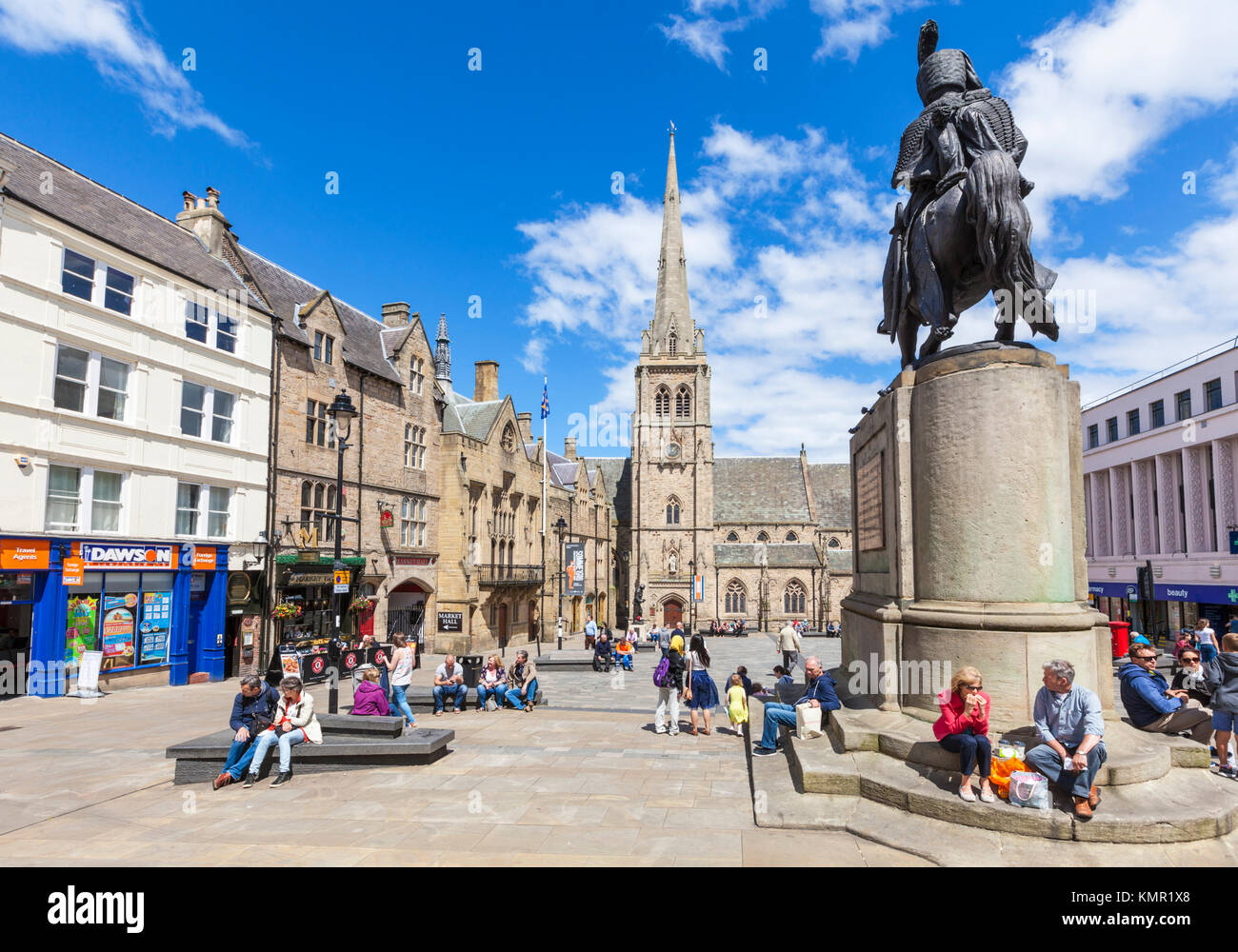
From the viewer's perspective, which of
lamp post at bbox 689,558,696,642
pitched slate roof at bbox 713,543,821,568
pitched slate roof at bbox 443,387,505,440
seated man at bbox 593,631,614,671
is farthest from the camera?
pitched slate roof at bbox 713,543,821,568

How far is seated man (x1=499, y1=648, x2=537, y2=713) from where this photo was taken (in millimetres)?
14680

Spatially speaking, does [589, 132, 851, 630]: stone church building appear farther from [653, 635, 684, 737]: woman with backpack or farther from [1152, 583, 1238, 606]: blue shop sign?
[653, 635, 684, 737]: woman with backpack

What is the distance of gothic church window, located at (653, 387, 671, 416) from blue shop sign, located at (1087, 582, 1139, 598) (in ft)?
123

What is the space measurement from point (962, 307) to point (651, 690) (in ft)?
43.3

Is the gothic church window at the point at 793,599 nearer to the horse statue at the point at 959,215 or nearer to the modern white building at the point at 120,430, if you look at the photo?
the modern white building at the point at 120,430

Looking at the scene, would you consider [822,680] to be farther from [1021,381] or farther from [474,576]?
[474,576]

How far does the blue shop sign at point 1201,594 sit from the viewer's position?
3058 centimetres

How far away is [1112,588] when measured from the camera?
40.2m

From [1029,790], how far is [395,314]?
114 ft

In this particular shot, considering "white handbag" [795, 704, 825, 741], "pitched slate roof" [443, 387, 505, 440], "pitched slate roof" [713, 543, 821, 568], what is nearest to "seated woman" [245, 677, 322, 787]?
"white handbag" [795, 704, 825, 741]

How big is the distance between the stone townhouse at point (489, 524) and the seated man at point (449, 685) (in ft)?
59.3

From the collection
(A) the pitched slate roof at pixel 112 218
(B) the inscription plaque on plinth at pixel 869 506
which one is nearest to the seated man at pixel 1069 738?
(B) the inscription plaque on plinth at pixel 869 506

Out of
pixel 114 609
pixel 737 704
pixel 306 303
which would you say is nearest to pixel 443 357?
pixel 306 303

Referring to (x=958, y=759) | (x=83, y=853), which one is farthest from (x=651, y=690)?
(x=83, y=853)
